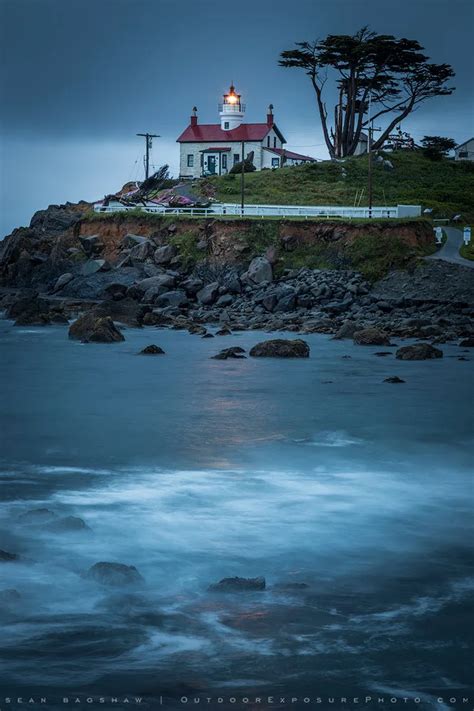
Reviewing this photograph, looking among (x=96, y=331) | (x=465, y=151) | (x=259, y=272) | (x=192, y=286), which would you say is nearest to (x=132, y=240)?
(x=192, y=286)

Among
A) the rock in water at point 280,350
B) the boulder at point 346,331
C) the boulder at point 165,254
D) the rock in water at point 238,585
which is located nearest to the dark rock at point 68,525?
the rock in water at point 238,585

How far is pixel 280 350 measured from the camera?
29.5 m

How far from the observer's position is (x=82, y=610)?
32.4 feet

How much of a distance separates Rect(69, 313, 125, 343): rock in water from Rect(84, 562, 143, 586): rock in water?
2337cm

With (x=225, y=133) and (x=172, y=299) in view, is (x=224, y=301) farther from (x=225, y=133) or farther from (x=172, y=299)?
(x=225, y=133)

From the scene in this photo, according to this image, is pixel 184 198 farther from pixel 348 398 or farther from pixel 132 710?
pixel 132 710

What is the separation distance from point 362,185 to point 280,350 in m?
32.4

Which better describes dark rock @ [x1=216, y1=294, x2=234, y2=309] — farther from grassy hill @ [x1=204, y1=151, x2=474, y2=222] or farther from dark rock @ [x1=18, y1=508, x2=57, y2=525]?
dark rock @ [x1=18, y1=508, x2=57, y2=525]

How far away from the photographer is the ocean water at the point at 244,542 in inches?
338

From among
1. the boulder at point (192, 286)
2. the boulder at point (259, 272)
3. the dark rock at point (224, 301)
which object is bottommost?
the dark rock at point (224, 301)

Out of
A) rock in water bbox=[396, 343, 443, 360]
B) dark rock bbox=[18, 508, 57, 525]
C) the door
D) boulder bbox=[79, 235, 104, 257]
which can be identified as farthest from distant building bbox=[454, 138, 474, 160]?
dark rock bbox=[18, 508, 57, 525]

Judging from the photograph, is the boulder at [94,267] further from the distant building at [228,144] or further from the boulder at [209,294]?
the distant building at [228,144]

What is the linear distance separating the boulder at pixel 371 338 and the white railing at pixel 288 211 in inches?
591

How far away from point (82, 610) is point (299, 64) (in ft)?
206
